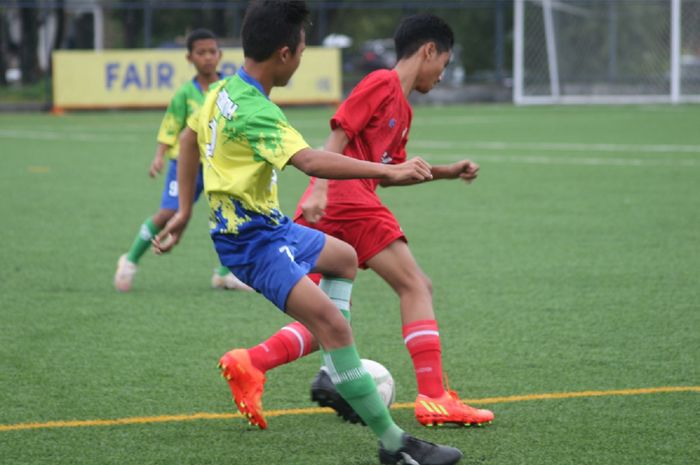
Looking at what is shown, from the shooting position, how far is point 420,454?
4.32m

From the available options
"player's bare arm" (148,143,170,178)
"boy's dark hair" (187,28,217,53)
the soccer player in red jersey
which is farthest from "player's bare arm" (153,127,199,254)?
"player's bare arm" (148,143,170,178)

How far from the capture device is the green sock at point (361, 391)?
4312mm

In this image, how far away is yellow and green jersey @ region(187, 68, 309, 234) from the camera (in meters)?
4.16

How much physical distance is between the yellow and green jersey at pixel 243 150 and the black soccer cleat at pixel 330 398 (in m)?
0.90

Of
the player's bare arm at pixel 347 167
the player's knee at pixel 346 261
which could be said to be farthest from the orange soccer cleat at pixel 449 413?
the player's bare arm at pixel 347 167

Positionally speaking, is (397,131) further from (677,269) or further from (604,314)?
(677,269)

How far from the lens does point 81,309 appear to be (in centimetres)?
761

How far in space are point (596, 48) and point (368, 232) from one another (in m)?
26.6

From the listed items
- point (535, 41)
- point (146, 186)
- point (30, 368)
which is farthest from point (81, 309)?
point (535, 41)

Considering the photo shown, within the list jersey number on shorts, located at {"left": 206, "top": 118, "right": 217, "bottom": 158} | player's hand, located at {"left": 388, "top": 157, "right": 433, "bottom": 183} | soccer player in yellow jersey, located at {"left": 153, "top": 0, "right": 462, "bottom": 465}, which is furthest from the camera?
jersey number on shorts, located at {"left": 206, "top": 118, "right": 217, "bottom": 158}

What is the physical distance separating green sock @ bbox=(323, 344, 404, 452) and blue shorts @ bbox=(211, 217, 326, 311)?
0.93ft

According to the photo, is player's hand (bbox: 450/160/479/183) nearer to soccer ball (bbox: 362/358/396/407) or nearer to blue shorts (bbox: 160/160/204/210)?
soccer ball (bbox: 362/358/396/407)

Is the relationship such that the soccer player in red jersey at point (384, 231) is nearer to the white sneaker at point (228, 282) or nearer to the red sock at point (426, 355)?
the red sock at point (426, 355)

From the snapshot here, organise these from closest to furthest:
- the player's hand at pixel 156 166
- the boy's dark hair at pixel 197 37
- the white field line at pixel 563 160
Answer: the boy's dark hair at pixel 197 37 < the player's hand at pixel 156 166 < the white field line at pixel 563 160
